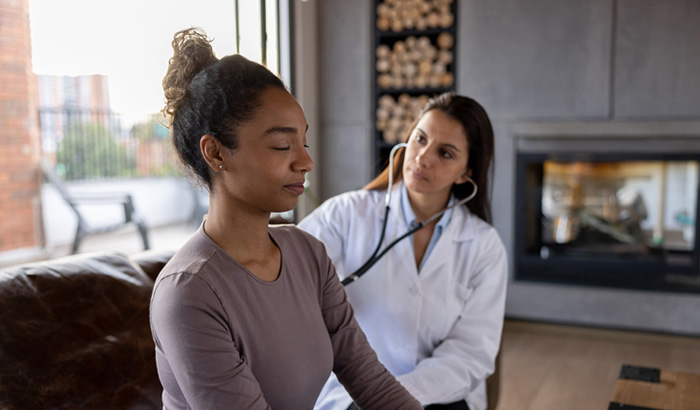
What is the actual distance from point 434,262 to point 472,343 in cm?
22

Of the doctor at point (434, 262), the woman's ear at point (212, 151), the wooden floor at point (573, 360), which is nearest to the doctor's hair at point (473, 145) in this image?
the doctor at point (434, 262)

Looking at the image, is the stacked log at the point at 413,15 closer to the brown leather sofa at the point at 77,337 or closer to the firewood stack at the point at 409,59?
the firewood stack at the point at 409,59

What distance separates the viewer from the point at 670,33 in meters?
3.09

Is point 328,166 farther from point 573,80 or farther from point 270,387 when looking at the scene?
point 270,387

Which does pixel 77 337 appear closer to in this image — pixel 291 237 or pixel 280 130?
pixel 291 237

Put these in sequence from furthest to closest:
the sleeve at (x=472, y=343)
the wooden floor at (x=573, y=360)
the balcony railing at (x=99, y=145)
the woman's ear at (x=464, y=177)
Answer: the balcony railing at (x=99, y=145)
the wooden floor at (x=573, y=360)
the woman's ear at (x=464, y=177)
the sleeve at (x=472, y=343)

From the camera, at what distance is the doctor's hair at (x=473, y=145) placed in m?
1.66

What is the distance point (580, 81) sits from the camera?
3260 millimetres

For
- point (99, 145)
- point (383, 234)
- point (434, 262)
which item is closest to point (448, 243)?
point (434, 262)

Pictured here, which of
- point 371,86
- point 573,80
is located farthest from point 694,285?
point 371,86

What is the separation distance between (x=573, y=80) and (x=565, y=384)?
1554mm

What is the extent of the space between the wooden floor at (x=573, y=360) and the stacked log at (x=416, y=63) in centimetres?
149

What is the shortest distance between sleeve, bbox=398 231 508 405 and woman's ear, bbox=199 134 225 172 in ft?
2.45

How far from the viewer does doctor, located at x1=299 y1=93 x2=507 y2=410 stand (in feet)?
5.10
